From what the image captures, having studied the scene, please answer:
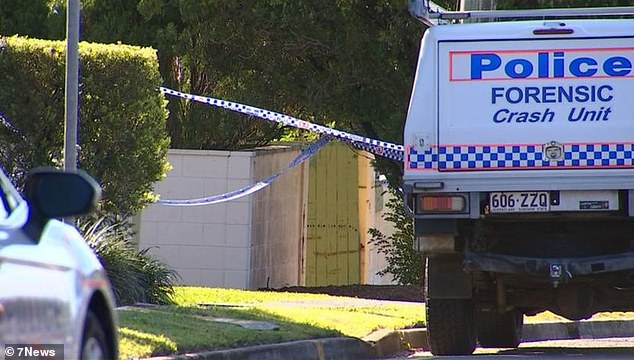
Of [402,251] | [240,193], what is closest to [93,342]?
[240,193]

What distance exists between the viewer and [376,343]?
39.5 feet

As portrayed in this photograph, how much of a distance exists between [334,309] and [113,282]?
2.05 metres

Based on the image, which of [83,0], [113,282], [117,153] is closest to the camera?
[113,282]

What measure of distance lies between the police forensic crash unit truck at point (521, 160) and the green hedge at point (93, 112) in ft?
12.4

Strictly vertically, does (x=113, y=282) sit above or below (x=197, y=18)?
below

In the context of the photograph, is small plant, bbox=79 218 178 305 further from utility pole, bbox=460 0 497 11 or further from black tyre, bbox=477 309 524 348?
utility pole, bbox=460 0 497 11

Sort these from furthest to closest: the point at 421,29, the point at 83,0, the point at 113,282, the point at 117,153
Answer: the point at 83,0, the point at 421,29, the point at 117,153, the point at 113,282

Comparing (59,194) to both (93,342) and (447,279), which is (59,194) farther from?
(447,279)

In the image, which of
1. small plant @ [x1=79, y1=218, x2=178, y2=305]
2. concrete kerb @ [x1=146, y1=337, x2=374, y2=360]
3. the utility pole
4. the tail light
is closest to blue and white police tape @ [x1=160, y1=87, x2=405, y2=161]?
the utility pole

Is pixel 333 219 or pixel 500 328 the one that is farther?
pixel 333 219

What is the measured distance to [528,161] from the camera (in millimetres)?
10852

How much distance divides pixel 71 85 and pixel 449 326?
132 inches

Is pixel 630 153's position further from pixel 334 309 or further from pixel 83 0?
pixel 83 0

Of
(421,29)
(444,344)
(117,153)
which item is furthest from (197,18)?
(444,344)
